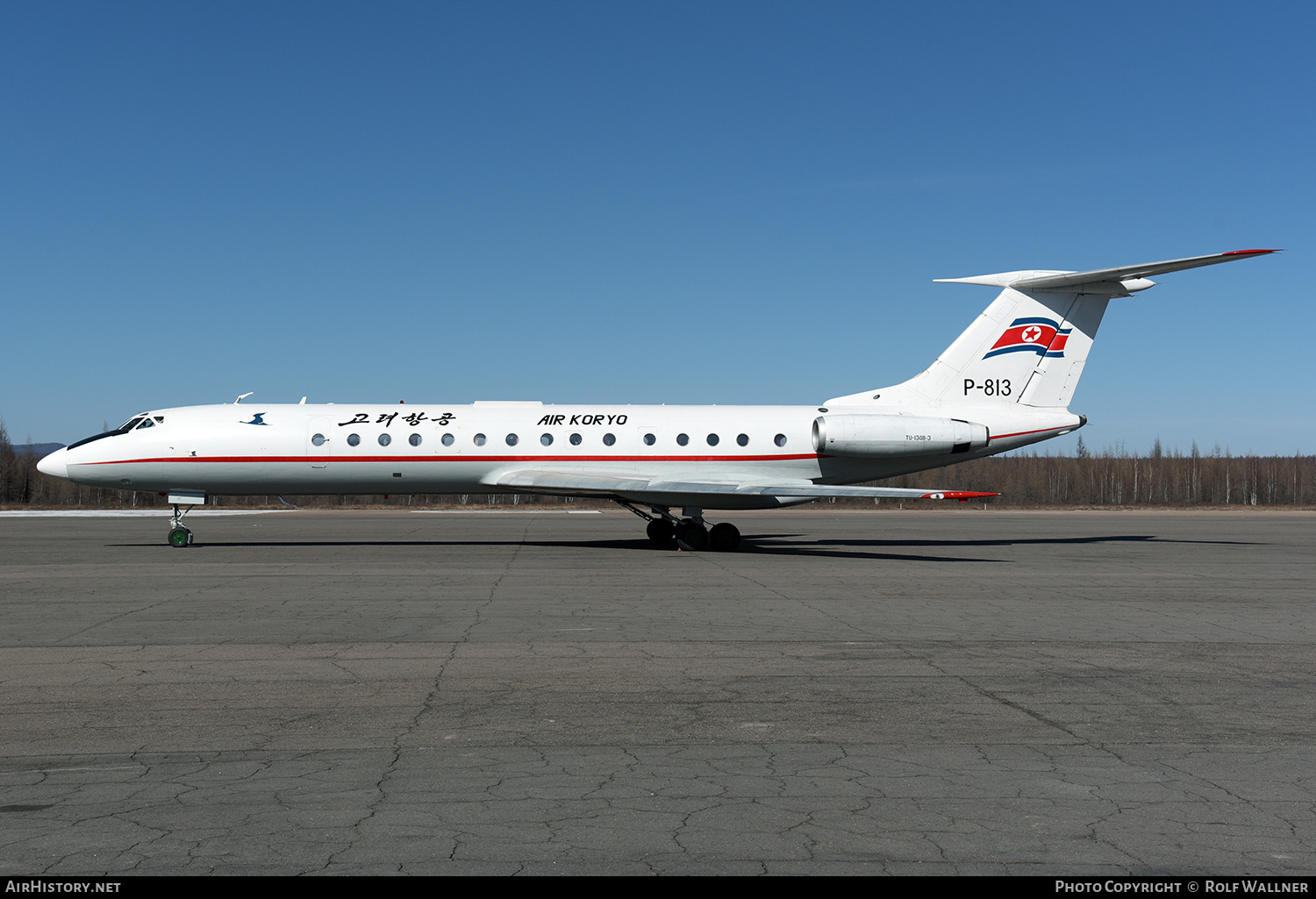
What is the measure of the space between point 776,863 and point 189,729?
400 cm

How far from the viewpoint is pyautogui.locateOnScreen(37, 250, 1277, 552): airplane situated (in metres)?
21.8

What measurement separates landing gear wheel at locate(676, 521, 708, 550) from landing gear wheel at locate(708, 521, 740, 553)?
14cm

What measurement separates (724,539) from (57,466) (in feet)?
47.1

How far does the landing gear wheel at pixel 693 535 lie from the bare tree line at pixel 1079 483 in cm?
3520

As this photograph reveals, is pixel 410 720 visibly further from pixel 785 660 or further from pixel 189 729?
pixel 785 660

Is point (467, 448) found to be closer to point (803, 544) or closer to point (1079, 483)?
point (803, 544)

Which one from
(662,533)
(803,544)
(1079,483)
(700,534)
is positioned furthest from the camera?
(1079,483)

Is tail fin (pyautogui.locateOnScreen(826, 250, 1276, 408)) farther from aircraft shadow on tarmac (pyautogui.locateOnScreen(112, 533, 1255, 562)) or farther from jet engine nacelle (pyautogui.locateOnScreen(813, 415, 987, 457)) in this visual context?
aircraft shadow on tarmac (pyautogui.locateOnScreen(112, 533, 1255, 562))

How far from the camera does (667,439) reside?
22859mm

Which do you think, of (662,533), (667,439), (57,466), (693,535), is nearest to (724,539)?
(693,535)

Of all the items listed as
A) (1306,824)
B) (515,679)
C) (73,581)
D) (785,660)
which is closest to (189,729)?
(515,679)

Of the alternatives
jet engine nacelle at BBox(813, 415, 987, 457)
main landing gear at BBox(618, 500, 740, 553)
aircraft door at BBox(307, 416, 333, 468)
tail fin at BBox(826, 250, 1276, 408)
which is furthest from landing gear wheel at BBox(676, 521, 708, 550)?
aircraft door at BBox(307, 416, 333, 468)

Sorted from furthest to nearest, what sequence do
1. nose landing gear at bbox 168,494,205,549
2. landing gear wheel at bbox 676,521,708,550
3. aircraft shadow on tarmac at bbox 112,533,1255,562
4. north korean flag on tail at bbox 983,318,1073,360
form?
north korean flag on tail at bbox 983,318,1073,360 → landing gear wheel at bbox 676,521,708,550 → nose landing gear at bbox 168,494,205,549 → aircraft shadow on tarmac at bbox 112,533,1255,562

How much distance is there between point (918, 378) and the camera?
2389 cm
